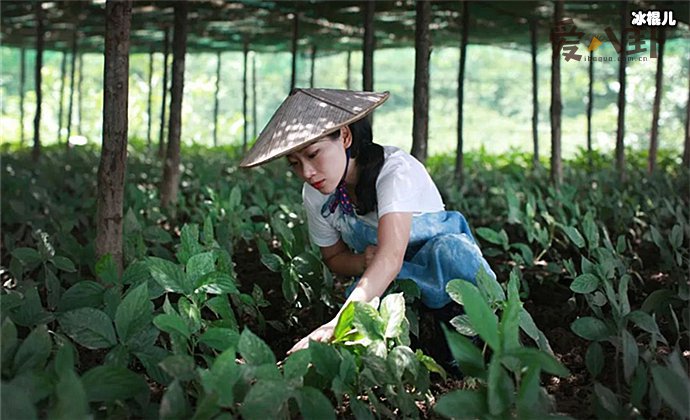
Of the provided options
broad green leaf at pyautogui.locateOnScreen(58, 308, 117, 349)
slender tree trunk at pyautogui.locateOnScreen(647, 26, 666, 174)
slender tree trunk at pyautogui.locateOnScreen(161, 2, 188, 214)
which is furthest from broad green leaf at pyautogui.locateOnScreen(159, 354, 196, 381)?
slender tree trunk at pyautogui.locateOnScreen(647, 26, 666, 174)

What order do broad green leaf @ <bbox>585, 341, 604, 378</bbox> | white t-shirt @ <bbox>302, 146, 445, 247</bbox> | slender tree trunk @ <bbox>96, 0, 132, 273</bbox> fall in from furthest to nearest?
slender tree trunk @ <bbox>96, 0, 132, 273</bbox>
white t-shirt @ <bbox>302, 146, 445, 247</bbox>
broad green leaf @ <bbox>585, 341, 604, 378</bbox>

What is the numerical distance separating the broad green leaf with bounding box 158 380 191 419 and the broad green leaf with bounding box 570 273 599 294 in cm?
154

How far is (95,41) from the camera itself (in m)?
17.8

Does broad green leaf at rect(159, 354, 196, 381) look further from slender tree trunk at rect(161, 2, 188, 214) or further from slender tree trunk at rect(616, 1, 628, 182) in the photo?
slender tree trunk at rect(616, 1, 628, 182)

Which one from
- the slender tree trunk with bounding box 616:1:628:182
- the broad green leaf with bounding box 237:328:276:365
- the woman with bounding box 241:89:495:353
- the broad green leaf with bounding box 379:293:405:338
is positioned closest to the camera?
the broad green leaf with bounding box 237:328:276:365

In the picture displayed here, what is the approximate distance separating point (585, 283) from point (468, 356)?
1086mm

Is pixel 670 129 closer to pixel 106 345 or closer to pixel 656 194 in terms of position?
pixel 656 194

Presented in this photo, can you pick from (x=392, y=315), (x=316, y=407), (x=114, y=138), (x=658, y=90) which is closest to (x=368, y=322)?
(x=392, y=315)

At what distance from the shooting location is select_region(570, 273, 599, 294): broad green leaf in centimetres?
297

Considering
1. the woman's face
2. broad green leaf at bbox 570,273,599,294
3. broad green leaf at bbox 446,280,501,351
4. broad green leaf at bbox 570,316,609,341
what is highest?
the woman's face

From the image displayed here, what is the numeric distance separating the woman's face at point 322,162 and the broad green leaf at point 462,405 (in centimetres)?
97

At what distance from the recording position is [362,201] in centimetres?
299

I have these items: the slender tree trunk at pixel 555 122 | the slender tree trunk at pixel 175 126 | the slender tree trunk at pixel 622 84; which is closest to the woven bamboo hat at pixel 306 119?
the slender tree trunk at pixel 175 126

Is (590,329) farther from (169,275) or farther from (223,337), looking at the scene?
(169,275)
